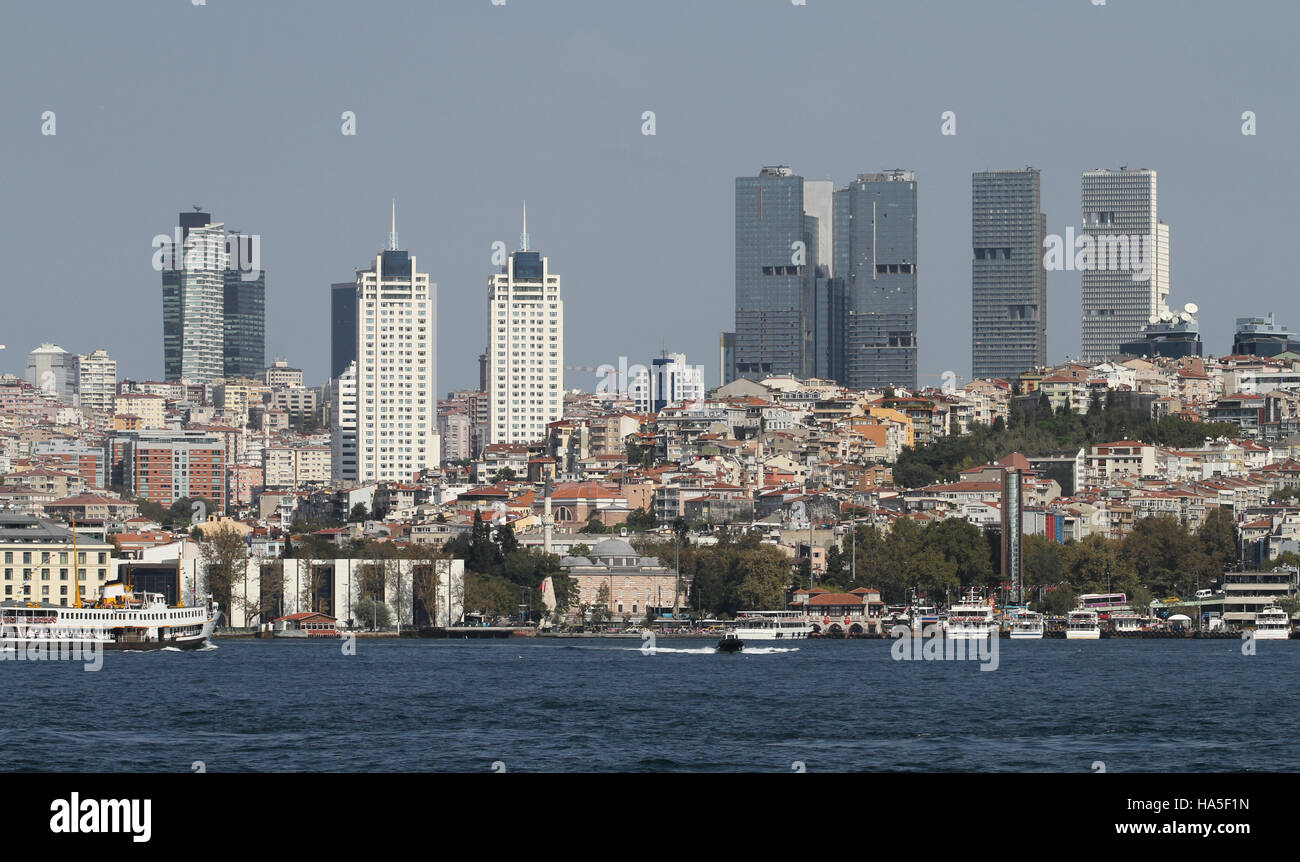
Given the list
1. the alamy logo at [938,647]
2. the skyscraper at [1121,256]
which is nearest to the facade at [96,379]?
the skyscraper at [1121,256]

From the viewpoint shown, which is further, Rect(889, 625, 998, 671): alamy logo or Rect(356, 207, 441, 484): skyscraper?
Rect(356, 207, 441, 484): skyscraper

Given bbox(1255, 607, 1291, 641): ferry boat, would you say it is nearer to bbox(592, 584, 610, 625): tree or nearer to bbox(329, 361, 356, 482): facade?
bbox(592, 584, 610, 625): tree

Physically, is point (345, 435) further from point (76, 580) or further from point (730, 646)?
point (730, 646)

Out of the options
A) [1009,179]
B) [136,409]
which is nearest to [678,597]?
[136,409]

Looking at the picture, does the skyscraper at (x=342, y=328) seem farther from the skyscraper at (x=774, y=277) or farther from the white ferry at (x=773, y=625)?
the white ferry at (x=773, y=625)

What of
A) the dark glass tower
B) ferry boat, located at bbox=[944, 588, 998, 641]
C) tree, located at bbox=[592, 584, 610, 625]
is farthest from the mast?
the dark glass tower

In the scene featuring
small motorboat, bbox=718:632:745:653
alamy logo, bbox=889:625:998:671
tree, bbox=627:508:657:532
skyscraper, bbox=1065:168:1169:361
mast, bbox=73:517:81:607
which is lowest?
alamy logo, bbox=889:625:998:671
